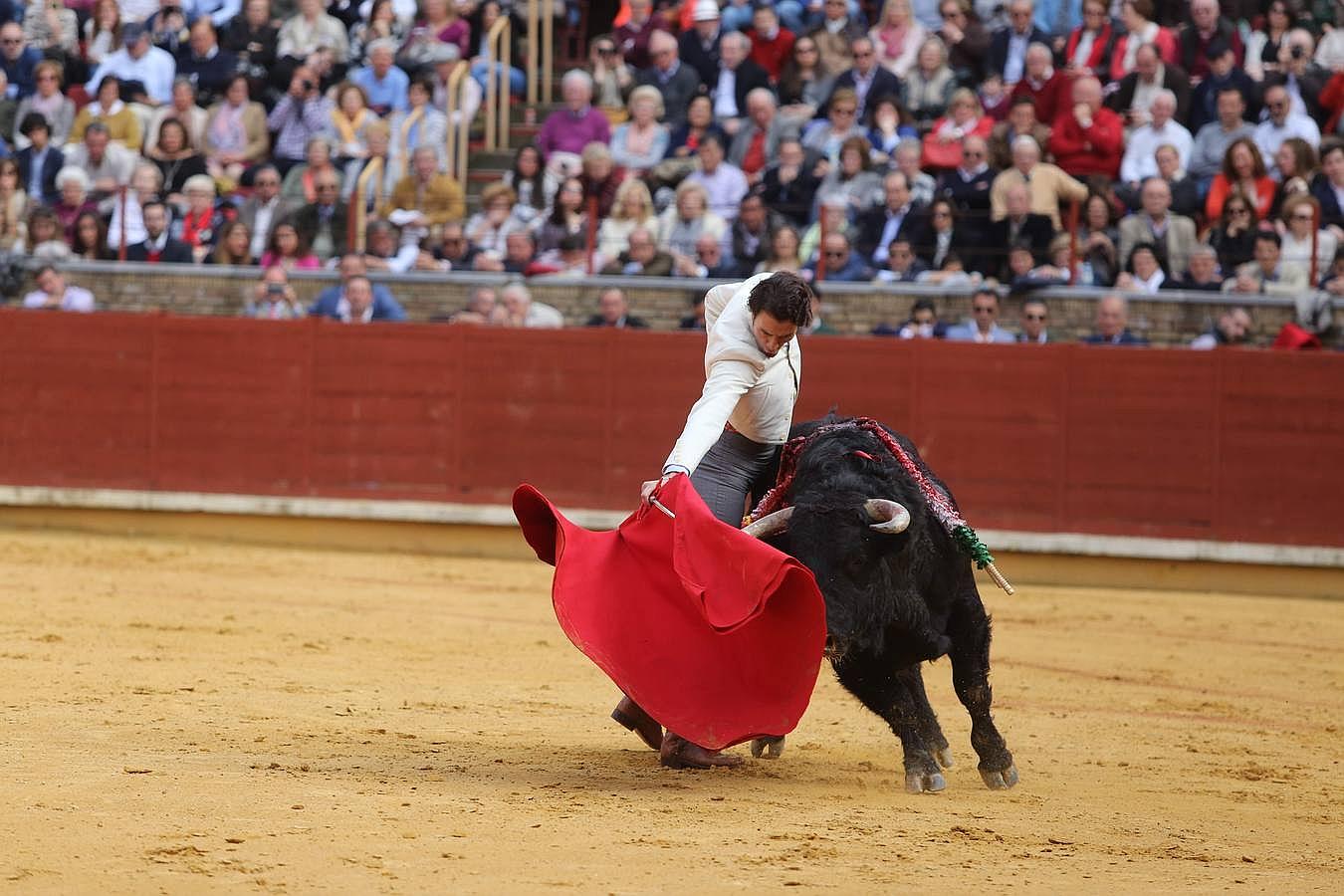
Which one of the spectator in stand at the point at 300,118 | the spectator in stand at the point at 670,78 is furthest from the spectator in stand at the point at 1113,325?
the spectator in stand at the point at 300,118

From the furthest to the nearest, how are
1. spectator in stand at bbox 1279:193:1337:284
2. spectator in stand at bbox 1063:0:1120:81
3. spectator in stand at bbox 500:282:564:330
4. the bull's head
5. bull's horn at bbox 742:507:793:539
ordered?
spectator in stand at bbox 1063:0:1120:81
spectator in stand at bbox 500:282:564:330
spectator in stand at bbox 1279:193:1337:284
bull's horn at bbox 742:507:793:539
the bull's head

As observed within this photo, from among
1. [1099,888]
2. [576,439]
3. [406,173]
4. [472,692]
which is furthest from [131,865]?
[406,173]

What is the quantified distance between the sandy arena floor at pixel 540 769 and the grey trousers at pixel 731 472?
2.50 feet

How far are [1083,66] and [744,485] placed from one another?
25.2ft

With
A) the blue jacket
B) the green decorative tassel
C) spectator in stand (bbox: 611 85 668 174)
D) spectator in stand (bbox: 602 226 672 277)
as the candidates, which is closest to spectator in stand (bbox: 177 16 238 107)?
the blue jacket

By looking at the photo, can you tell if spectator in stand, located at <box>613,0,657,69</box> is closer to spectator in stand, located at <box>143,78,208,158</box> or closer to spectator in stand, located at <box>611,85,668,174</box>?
spectator in stand, located at <box>611,85,668,174</box>

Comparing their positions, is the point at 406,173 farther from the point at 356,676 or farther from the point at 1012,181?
the point at 356,676

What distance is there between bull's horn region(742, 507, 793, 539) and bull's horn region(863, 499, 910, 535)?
23 centimetres

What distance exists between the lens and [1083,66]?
1202cm

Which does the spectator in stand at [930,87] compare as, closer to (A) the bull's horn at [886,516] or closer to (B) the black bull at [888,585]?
(B) the black bull at [888,585]

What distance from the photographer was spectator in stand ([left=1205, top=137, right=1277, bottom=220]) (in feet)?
35.1

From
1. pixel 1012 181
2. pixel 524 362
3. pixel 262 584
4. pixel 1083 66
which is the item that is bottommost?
pixel 262 584

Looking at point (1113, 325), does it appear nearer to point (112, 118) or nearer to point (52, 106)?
point (112, 118)

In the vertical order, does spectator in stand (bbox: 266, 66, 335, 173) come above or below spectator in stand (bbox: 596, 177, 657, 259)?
above
